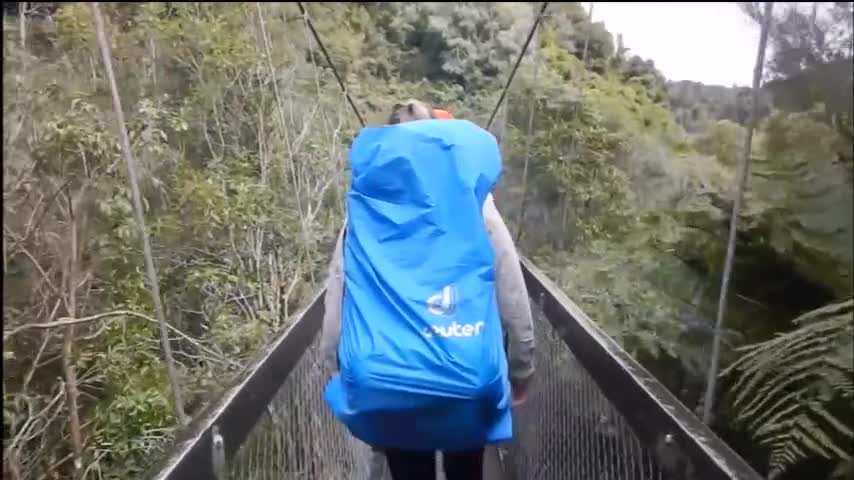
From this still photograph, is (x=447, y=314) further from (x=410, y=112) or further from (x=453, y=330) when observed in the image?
(x=410, y=112)

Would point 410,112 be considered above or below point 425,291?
above

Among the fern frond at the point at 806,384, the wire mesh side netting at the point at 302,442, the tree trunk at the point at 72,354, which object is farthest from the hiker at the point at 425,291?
the tree trunk at the point at 72,354

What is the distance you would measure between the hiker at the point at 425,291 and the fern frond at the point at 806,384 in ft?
1.10

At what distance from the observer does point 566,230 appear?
488 centimetres

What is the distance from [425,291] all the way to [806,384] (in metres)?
0.52

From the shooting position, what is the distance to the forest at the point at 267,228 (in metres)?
1.14

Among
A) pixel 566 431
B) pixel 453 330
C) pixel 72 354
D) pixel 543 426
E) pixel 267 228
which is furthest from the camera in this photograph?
pixel 267 228

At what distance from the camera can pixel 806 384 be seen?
43.6 inches

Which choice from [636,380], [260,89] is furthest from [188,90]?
[636,380]

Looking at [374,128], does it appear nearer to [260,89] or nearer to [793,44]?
[793,44]

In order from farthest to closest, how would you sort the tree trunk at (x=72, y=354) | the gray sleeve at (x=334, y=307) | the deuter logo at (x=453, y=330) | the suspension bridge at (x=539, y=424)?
the tree trunk at (x=72, y=354), the gray sleeve at (x=334, y=307), the deuter logo at (x=453, y=330), the suspension bridge at (x=539, y=424)

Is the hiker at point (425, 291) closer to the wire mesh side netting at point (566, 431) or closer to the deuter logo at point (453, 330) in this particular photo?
the deuter logo at point (453, 330)

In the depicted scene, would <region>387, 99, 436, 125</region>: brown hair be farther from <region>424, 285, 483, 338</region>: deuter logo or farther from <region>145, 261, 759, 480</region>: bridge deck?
<region>145, 261, 759, 480</region>: bridge deck

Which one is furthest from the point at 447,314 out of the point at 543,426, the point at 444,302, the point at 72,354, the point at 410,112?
the point at 72,354
